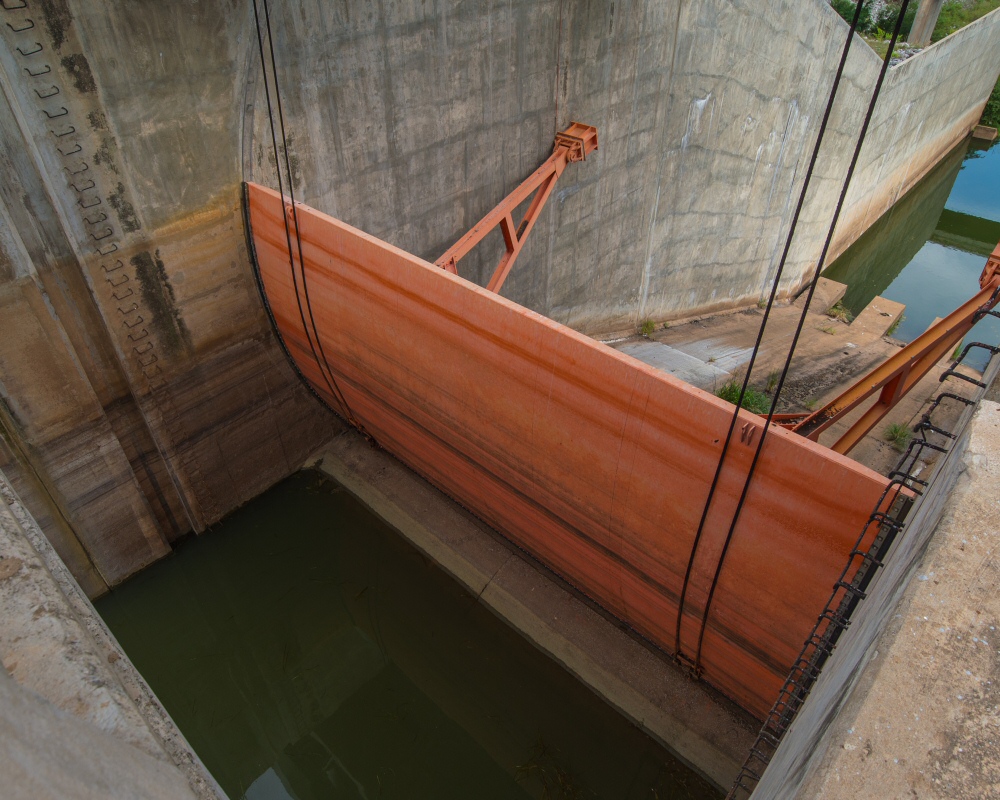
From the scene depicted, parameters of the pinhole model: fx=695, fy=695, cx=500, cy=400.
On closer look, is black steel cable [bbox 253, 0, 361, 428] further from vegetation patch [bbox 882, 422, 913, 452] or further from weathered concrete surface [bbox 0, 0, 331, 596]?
vegetation patch [bbox 882, 422, 913, 452]

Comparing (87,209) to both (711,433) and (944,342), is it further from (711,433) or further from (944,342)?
(944,342)

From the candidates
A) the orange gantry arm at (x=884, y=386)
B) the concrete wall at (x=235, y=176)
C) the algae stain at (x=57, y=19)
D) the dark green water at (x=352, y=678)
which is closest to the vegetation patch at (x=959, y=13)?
the concrete wall at (x=235, y=176)

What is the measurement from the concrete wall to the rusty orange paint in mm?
781

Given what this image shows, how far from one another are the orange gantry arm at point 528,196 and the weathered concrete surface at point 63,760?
6287 millimetres

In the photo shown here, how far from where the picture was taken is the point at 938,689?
1.81 m

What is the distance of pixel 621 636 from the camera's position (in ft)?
20.5

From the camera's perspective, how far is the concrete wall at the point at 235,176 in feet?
16.9

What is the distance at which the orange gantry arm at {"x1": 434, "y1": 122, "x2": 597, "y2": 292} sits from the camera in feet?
25.2

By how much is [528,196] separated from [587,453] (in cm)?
474

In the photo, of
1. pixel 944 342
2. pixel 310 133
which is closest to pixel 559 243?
pixel 310 133

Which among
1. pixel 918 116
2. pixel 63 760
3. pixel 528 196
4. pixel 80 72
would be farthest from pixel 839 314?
pixel 63 760

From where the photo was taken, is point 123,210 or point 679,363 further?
point 679,363

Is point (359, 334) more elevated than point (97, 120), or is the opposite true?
point (97, 120)

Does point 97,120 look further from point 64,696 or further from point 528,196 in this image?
point 528,196
